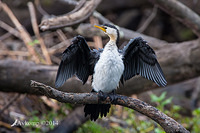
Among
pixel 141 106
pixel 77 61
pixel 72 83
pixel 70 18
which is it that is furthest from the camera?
pixel 72 83

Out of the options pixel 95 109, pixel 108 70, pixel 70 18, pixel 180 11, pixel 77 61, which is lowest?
pixel 95 109

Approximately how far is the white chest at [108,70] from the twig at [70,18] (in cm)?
92

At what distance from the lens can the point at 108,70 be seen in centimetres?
292

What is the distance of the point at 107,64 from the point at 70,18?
1235 millimetres

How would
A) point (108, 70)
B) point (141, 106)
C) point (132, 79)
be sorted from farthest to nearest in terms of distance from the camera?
1. point (132, 79)
2. point (108, 70)
3. point (141, 106)

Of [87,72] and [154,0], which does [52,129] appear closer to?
[87,72]

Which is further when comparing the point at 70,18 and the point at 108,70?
the point at 70,18

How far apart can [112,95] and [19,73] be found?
79.1 inches

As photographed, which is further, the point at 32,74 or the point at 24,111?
the point at 24,111

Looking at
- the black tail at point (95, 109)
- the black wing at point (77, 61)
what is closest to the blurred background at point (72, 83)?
the black wing at point (77, 61)

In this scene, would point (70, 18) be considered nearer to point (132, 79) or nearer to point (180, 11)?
point (132, 79)

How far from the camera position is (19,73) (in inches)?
172

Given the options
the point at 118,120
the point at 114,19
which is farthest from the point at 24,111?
the point at 114,19

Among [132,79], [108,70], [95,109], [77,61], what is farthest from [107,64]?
[132,79]
